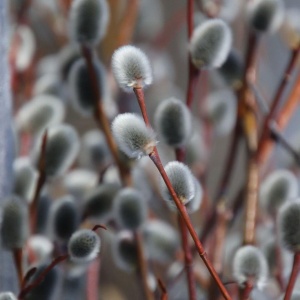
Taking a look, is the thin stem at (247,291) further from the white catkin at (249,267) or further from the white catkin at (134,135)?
the white catkin at (134,135)

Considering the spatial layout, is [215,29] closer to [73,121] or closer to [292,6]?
[73,121]

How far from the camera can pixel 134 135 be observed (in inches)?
14.6

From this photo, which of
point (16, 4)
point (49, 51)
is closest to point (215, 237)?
point (16, 4)

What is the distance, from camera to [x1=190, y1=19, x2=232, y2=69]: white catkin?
1.44 ft

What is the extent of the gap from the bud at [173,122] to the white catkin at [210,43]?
1.5 inches

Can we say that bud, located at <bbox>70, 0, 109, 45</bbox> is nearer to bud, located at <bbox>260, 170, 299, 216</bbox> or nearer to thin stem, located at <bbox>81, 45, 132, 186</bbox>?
thin stem, located at <bbox>81, 45, 132, 186</bbox>

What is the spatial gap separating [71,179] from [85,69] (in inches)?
4.3

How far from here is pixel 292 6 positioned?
39.4 inches

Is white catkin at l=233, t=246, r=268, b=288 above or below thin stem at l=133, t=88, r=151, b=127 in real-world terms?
below

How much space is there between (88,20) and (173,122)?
0.34 ft

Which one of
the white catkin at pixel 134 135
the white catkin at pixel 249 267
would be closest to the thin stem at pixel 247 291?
the white catkin at pixel 249 267

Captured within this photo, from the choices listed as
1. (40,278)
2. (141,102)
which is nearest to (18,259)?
(40,278)

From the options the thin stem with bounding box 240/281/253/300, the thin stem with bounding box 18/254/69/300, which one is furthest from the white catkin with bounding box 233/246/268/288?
the thin stem with bounding box 18/254/69/300

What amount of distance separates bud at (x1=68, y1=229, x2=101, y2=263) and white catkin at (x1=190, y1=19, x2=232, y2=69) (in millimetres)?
141
